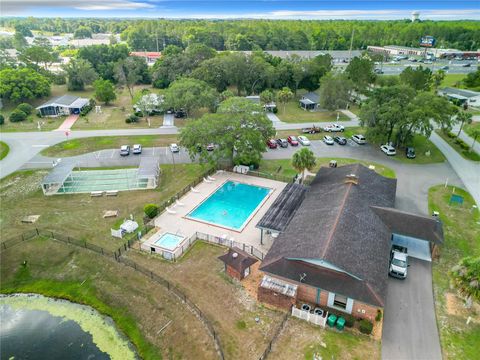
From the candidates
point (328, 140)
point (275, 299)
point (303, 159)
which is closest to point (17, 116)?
point (303, 159)

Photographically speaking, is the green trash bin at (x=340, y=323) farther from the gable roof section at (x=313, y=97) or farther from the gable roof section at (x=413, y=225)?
the gable roof section at (x=313, y=97)

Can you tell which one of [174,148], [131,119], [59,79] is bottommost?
[174,148]

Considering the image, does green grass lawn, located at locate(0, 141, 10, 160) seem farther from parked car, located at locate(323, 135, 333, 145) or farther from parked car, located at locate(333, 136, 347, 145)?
parked car, located at locate(333, 136, 347, 145)

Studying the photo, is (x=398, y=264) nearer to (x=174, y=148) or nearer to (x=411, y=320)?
(x=411, y=320)

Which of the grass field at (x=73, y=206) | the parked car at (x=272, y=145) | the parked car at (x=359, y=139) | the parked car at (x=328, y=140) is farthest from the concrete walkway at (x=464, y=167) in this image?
the grass field at (x=73, y=206)

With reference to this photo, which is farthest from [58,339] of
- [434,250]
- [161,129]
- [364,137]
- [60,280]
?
[364,137]

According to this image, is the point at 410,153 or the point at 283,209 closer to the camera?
the point at 283,209
